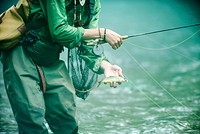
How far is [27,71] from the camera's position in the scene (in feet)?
8.46

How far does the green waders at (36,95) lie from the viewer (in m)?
2.48

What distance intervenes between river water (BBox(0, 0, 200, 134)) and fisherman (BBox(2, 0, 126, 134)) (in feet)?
3.19

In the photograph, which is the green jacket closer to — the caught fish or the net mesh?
the caught fish

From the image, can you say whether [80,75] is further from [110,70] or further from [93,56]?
[110,70]

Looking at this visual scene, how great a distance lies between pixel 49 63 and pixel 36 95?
328 millimetres

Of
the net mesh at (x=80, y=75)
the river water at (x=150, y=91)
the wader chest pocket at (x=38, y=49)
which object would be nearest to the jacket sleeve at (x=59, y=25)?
the wader chest pocket at (x=38, y=49)

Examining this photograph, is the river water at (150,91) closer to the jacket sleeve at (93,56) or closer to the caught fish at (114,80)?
the jacket sleeve at (93,56)

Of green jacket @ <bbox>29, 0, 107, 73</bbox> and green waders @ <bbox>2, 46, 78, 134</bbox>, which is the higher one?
green jacket @ <bbox>29, 0, 107, 73</bbox>

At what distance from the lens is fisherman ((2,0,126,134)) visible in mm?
2445

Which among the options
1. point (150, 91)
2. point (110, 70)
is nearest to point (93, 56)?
point (110, 70)

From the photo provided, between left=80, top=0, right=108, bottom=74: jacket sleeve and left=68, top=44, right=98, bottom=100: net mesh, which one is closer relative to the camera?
left=80, top=0, right=108, bottom=74: jacket sleeve

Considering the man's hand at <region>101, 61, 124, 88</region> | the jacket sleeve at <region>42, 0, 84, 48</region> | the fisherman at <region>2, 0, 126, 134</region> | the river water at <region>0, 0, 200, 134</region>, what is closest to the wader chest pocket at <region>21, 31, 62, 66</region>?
the fisherman at <region>2, 0, 126, 134</region>

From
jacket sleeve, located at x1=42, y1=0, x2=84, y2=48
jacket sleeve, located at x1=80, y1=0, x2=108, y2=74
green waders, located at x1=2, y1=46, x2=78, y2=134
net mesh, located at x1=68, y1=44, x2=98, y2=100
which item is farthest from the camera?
net mesh, located at x1=68, y1=44, x2=98, y2=100

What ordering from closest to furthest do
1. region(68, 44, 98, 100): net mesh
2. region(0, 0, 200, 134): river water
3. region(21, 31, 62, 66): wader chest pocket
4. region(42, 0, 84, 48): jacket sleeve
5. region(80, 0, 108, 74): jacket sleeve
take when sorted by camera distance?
region(42, 0, 84, 48): jacket sleeve
region(21, 31, 62, 66): wader chest pocket
region(80, 0, 108, 74): jacket sleeve
region(68, 44, 98, 100): net mesh
region(0, 0, 200, 134): river water
